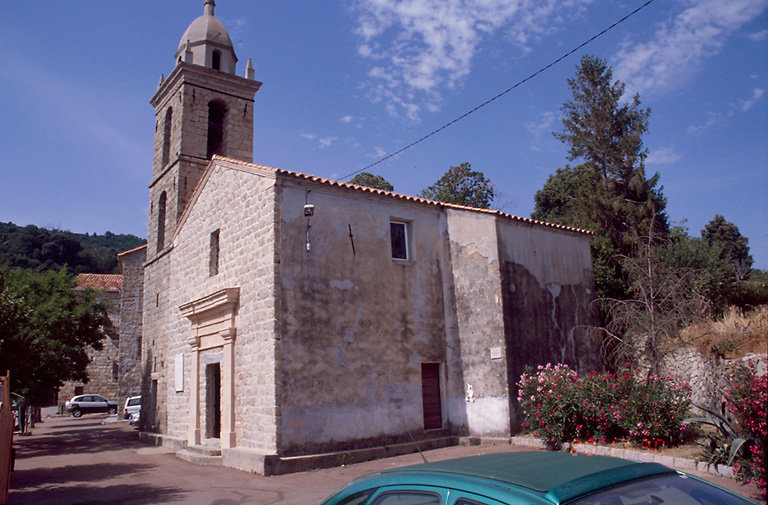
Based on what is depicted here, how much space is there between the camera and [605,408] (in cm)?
1004

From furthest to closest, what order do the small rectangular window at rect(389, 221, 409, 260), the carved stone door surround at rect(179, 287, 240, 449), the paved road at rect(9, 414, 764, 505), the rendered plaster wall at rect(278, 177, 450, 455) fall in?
the small rectangular window at rect(389, 221, 409, 260)
the carved stone door surround at rect(179, 287, 240, 449)
the rendered plaster wall at rect(278, 177, 450, 455)
the paved road at rect(9, 414, 764, 505)

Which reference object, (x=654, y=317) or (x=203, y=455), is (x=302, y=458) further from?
(x=654, y=317)

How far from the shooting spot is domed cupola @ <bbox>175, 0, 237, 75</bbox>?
20797 mm

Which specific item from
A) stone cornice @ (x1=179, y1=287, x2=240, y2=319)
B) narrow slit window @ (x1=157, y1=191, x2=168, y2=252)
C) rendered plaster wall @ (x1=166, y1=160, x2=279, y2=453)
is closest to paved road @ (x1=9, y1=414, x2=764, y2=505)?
rendered plaster wall @ (x1=166, y1=160, x2=279, y2=453)

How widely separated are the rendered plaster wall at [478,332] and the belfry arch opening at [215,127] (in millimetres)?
11308

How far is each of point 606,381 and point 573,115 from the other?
23.2 m

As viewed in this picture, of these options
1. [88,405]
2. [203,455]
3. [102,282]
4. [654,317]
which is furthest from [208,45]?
[88,405]

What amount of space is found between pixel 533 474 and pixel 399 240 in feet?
39.1

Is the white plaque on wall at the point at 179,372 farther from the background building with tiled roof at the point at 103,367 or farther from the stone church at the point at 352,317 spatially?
the background building with tiled roof at the point at 103,367

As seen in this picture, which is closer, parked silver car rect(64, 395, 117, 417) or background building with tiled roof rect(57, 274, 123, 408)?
parked silver car rect(64, 395, 117, 417)

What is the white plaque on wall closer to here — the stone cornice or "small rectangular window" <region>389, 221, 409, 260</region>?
the stone cornice

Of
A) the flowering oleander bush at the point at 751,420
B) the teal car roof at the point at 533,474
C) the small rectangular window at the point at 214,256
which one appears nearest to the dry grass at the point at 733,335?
the flowering oleander bush at the point at 751,420

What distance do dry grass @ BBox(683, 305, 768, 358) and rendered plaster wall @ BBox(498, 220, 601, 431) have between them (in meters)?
2.67

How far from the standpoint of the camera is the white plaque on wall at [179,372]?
16.5 m
